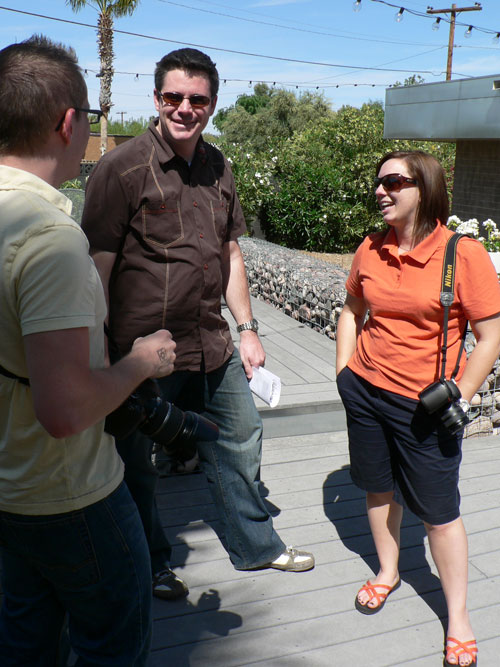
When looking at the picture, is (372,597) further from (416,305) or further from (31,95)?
(31,95)

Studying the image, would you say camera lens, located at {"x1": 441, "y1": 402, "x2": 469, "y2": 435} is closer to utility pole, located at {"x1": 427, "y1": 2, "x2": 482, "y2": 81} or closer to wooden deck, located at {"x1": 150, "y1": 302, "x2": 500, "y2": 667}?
wooden deck, located at {"x1": 150, "y1": 302, "x2": 500, "y2": 667}

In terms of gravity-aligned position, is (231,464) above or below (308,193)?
below

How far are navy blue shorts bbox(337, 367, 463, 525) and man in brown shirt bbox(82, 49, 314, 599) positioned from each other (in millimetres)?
409

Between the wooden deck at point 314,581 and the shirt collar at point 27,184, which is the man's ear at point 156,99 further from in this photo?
the wooden deck at point 314,581

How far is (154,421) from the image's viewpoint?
1593 mm

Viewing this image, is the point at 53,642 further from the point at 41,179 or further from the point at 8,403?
the point at 41,179

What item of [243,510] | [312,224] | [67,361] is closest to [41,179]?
[67,361]

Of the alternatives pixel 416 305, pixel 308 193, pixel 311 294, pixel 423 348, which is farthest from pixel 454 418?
pixel 308 193

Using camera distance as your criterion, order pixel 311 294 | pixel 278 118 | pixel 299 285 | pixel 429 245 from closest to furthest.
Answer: pixel 429 245 < pixel 311 294 < pixel 299 285 < pixel 278 118

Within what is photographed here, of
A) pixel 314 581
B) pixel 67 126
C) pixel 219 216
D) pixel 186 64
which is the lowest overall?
pixel 314 581

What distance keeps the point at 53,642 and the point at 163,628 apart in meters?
0.92

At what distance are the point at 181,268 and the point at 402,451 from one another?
1.03 metres

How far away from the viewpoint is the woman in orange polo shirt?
2312 mm

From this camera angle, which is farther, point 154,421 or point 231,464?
point 231,464
